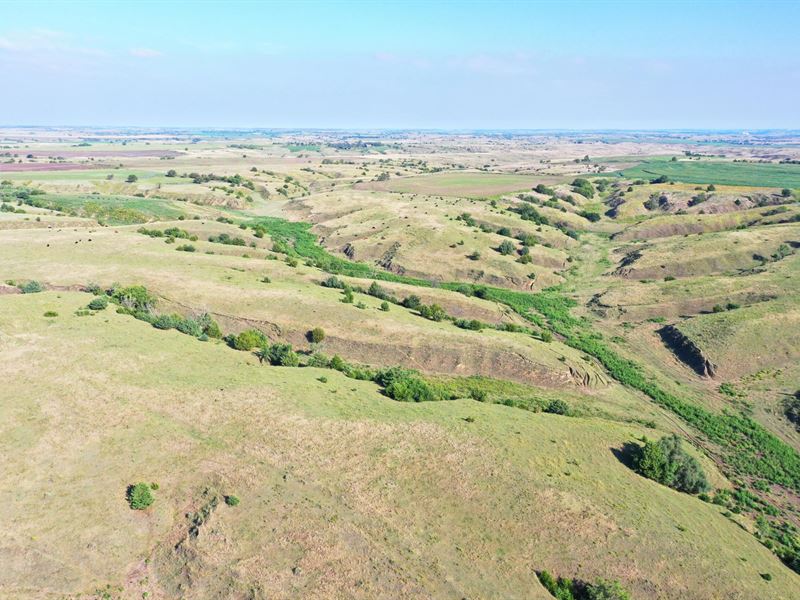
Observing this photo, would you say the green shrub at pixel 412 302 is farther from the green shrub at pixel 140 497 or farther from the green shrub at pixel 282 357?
the green shrub at pixel 140 497

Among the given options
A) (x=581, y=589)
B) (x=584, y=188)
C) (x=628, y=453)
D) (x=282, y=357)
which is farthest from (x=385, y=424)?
(x=584, y=188)

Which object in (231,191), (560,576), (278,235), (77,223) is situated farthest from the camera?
(231,191)

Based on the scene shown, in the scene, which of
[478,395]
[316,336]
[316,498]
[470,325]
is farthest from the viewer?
[470,325]

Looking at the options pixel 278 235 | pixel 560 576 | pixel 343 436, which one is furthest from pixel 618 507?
pixel 278 235

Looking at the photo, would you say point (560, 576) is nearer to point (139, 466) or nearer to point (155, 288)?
point (139, 466)

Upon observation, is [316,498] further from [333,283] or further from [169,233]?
[169,233]

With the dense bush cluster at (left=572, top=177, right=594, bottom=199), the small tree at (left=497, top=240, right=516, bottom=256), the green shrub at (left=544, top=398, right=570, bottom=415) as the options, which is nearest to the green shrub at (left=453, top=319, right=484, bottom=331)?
the green shrub at (left=544, top=398, right=570, bottom=415)
